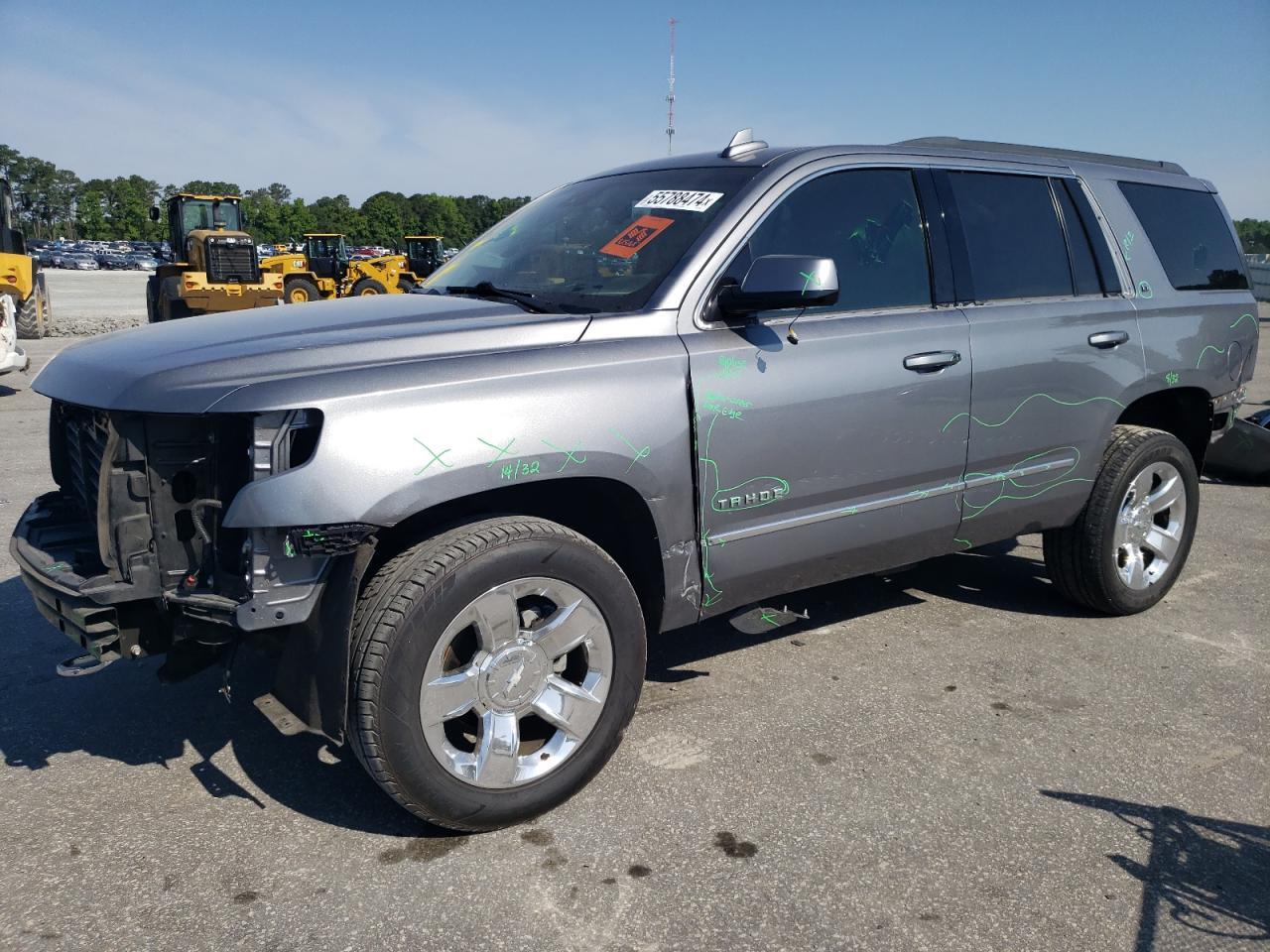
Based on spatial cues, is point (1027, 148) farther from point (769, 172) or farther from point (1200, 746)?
point (1200, 746)

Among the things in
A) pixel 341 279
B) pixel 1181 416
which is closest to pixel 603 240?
pixel 1181 416

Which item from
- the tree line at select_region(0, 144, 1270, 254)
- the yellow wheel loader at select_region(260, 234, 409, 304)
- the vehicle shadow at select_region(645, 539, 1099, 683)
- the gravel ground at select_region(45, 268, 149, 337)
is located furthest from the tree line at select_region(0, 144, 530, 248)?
the vehicle shadow at select_region(645, 539, 1099, 683)

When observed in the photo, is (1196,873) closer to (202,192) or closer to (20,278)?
(20,278)

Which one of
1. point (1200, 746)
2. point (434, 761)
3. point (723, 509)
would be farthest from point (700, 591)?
point (1200, 746)

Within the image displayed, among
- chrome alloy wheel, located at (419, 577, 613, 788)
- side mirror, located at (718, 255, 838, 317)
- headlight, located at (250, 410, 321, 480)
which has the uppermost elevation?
side mirror, located at (718, 255, 838, 317)

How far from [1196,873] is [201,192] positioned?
393ft

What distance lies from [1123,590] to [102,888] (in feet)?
13.4

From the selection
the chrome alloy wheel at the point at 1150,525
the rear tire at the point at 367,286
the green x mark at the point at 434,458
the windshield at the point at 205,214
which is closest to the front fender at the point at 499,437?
the green x mark at the point at 434,458

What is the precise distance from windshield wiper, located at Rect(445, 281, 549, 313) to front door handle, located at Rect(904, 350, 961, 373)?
4.28 feet

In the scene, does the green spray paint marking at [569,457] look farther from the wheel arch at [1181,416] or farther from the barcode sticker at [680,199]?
the wheel arch at [1181,416]

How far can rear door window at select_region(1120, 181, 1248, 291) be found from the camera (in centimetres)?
450

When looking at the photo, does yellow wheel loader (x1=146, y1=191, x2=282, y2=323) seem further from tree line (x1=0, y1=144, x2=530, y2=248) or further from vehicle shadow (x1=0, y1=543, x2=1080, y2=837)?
tree line (x1=0, y1=144, x2=530, y2=248)

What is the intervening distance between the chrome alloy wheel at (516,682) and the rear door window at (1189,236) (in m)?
3.30

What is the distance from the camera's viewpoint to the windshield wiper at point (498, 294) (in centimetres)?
323
